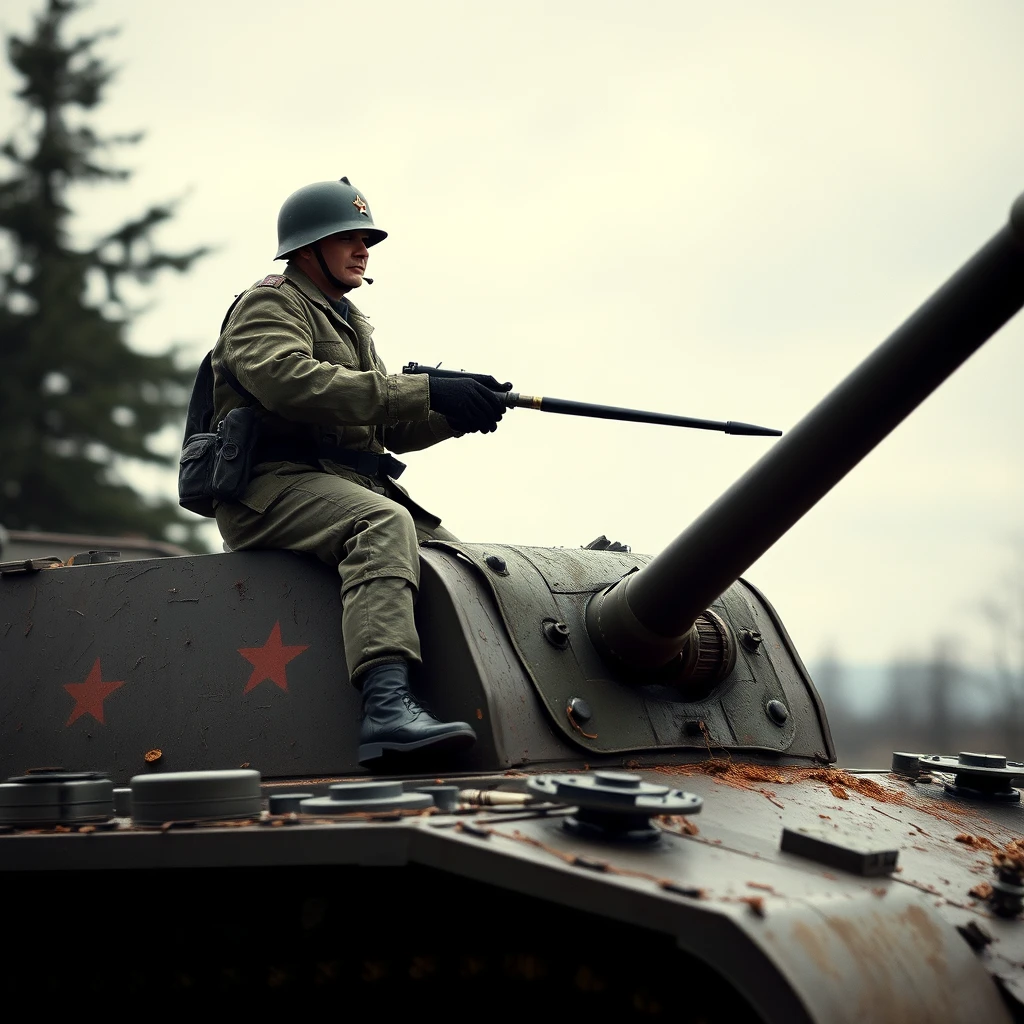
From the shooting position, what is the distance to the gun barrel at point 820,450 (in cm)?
357

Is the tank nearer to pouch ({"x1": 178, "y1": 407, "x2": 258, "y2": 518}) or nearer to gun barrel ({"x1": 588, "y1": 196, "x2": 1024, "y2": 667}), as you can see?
gun barrel ({"x1": 588, "y1": 196, "x2": 1024, "y2": 667})

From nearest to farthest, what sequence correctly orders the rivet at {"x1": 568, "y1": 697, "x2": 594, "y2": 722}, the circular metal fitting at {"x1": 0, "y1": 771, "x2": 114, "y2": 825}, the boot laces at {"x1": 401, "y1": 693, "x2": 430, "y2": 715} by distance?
the circular metal fitting at {"x1": 0, "y1": 771, "x2": 114, "y2": 825} < the boot laces at {"x1": 401, "y1": 693, "x2": 430, "y2": 715} < the rivet at {"x1": 568, "y1": 697, "x2": 594, "y2": 722}

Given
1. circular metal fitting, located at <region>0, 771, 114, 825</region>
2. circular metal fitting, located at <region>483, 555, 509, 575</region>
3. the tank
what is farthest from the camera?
circular metal fitting, located at <region>483, 555, 509, 575</region>

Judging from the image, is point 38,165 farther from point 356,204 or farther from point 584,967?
point 584,967

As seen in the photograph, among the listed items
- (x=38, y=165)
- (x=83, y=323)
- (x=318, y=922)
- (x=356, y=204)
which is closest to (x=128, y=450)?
(x=83, y=323)

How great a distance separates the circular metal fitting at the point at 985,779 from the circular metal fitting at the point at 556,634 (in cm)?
137

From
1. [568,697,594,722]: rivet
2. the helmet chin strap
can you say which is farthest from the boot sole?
the helmet chin strap

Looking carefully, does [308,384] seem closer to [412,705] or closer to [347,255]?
[347,255]

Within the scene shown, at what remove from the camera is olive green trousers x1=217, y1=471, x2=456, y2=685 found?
4.37 meters

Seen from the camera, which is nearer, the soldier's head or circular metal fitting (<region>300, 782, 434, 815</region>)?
circular metal fitting (<region>300, 782, 434, 815</region>)

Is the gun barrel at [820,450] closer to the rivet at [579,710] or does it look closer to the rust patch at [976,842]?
the rivet at [579,710]

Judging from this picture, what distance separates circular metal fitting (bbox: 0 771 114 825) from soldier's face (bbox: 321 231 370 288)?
2.13 m

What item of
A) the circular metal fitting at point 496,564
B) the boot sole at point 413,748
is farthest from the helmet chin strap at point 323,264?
Result: the boot sole at point 413,748

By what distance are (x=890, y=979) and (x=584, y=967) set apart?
626mm
